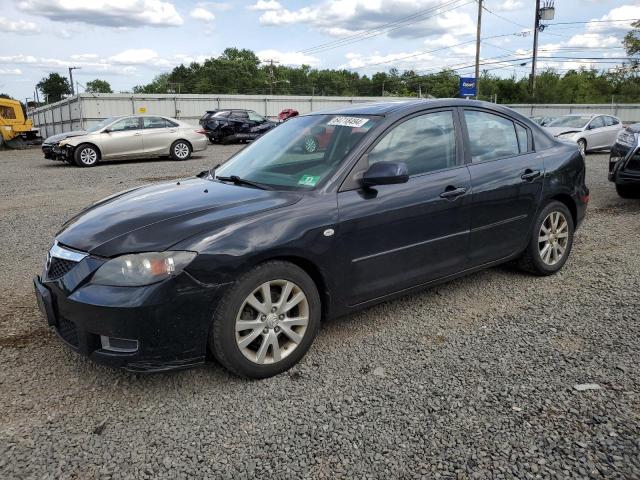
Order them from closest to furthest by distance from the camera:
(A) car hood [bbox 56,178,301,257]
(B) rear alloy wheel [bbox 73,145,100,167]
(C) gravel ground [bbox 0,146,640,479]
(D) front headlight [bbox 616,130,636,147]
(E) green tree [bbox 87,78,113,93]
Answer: (C) gravel ground [bbox 0,146,640,479]
(A) car hood [bbox 56,178,301,257]
(D) front headlight [bbox 616,130,636,147]
(B) rear alloy wheel [bbox 73,145,100,167]
(E) green tree [bbox 87,78,113,93]

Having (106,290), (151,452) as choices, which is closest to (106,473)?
(151,452)

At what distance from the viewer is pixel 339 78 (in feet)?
379

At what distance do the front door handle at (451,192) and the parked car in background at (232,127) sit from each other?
2141 cm

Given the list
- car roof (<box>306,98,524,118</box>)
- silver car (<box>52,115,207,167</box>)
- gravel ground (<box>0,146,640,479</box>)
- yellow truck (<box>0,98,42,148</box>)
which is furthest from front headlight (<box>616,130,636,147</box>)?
yellow truck (<box>0,98,42,148</box>)

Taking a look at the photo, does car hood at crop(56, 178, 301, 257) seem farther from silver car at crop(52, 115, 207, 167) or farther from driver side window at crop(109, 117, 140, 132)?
driver side window at crop(109, 117, 140, 132)

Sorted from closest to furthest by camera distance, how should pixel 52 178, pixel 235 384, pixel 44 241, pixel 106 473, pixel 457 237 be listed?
1. pixel 106 473
2. pixel 235 384
3. pixel 457 237
4. pixel 44 241
5. pixel 52 178

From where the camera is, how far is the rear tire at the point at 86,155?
14.9 m

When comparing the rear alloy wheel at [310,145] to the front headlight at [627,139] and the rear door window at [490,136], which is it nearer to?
the rear door window at [490,136]

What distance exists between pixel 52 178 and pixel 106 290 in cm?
1121

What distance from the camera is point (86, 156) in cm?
1503

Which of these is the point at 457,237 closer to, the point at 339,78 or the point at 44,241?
the point at 44,241

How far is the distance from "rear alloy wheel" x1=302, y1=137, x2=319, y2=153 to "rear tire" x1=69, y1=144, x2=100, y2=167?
1277 cm

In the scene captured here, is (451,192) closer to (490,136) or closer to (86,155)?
(490,136)

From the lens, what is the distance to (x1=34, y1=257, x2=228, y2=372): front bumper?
109 inches
